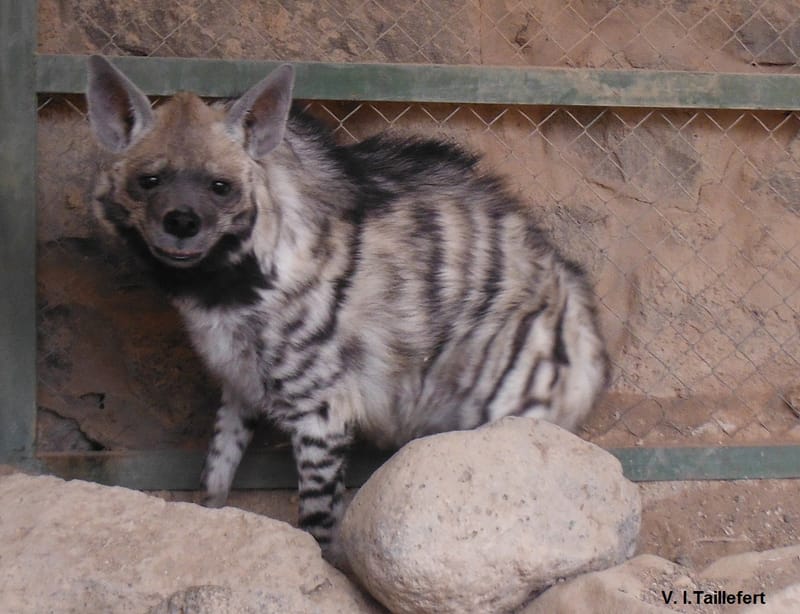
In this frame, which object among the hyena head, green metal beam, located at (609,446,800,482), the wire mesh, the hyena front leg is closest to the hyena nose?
the hyena head

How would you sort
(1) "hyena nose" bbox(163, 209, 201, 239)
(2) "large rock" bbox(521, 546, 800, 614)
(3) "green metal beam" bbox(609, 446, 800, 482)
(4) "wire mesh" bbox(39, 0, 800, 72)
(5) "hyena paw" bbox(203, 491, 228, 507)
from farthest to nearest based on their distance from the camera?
1. (4) "wire mesh" bbox(39, 0, 800, 72)
2. (3) "green metal beam" bbox(609, 446, 800, 482)
3. (5) "hyena paw" bbox(203, 491, 228, 507)
4. (1) "hyena nose" bbox(163, 209, 201, 239)
5. (2) "large rock" bbox(521, 546, 800, 614)

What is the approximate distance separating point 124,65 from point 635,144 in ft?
6.19

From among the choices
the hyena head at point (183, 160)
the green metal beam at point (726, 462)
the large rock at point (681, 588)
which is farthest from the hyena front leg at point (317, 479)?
the green metal beam at point (726, 462)

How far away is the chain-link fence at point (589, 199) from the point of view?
378cm

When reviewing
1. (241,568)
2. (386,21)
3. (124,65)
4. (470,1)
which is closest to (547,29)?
(470,1)

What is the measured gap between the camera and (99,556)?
2.53 meters

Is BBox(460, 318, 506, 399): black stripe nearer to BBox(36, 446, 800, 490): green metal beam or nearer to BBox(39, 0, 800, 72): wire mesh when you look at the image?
BBox(36, 446, 800, 490): green metal beam

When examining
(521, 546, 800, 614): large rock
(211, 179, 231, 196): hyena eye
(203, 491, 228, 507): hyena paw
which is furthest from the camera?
(203, 491, 228, 507): hyena paw

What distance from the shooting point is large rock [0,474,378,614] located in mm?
2453

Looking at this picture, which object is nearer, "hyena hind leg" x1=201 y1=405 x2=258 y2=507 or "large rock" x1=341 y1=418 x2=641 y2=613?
"large rock" x1=341 y1=418 x2=641 y2=613

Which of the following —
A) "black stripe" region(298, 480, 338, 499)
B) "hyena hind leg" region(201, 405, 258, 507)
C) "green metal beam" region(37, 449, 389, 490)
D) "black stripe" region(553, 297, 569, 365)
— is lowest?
"green metal beam" region(37, 449, 389, 490)

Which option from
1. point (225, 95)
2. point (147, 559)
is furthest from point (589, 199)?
point (147, 559)

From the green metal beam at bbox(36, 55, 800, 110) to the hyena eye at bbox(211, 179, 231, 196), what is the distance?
2.28 ft

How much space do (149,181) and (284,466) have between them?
1.18 m
